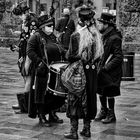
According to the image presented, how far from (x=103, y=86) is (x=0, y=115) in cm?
217

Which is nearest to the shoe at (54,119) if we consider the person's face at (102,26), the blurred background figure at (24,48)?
the blurred background figure at (24,48)

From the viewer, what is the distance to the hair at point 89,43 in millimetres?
7215

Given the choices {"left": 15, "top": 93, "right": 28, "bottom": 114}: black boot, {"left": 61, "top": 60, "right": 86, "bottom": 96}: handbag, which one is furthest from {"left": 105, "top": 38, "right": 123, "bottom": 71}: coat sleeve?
{"left": 15, "top": 93, "right": 28, "bottom": 114}: black boot

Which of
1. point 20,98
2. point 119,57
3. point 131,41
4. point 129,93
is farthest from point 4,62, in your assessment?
point 119,57

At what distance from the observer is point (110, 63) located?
8352 millimetres

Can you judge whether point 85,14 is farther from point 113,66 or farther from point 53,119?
point 53,119

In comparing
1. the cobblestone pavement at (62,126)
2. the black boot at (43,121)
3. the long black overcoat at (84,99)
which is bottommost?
the cobblestone pavement at (62,126)

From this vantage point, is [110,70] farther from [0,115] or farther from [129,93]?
[129,93]

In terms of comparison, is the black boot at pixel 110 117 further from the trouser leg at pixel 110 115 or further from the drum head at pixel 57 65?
the drum head at pixel 57 65

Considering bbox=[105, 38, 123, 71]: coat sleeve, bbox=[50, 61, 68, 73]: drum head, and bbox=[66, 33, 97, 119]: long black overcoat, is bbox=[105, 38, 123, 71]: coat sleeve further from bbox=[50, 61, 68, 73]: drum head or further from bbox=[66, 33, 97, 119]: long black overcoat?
bbox=[66, 33, 97, 119]: long black overcoat

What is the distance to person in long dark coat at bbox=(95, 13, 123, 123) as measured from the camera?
843 centimetres

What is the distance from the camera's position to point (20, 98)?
9.34 m

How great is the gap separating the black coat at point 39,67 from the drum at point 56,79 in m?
0.11

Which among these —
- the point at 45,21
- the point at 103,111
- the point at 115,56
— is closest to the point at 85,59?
the point at 115,56
